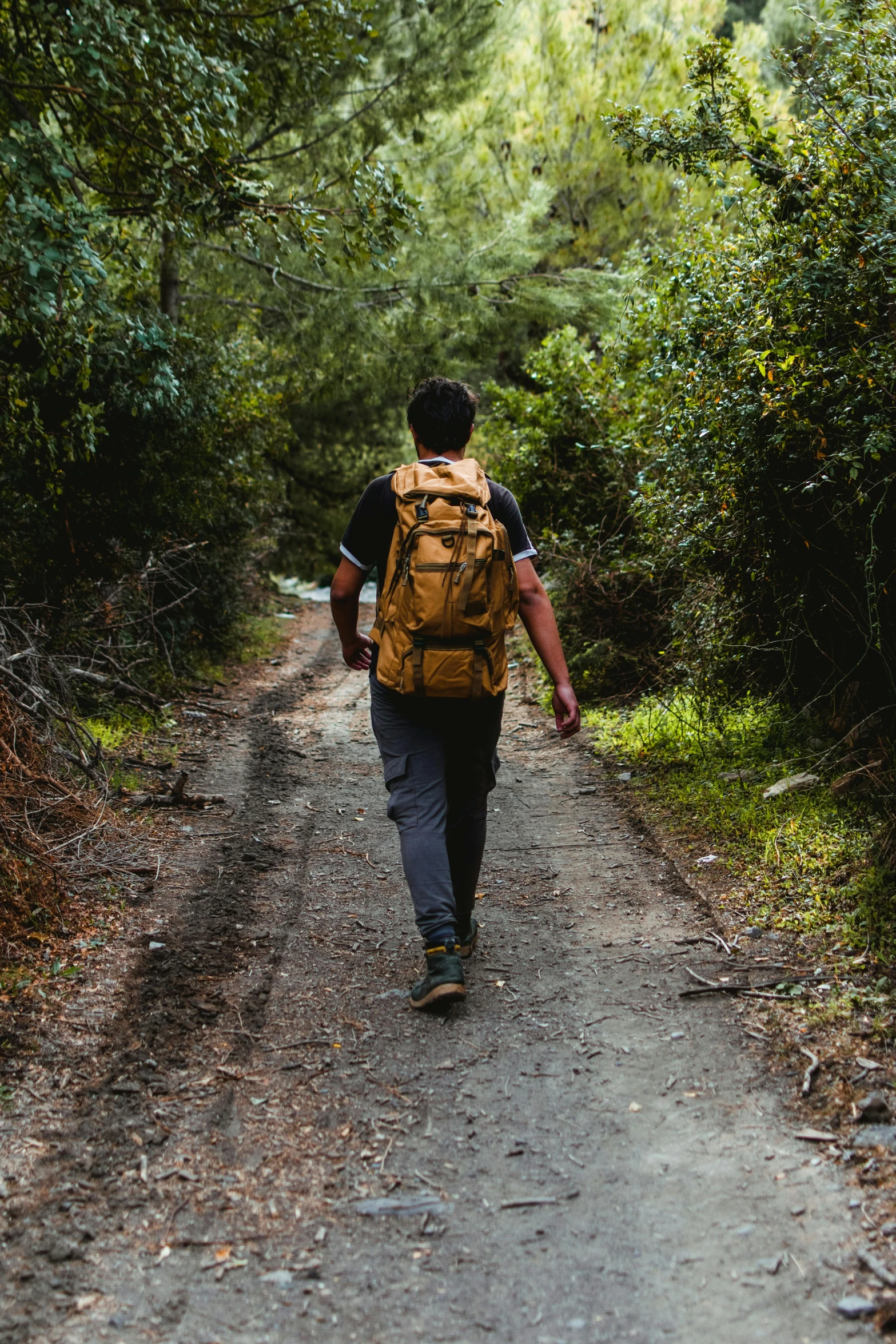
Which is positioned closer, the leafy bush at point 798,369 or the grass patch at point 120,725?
the leafy bush at point 798,369

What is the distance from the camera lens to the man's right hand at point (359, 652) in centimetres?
369

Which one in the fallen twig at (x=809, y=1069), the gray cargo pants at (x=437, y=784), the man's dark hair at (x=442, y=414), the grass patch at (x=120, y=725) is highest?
the man's dark hair at (x=442, y=414)

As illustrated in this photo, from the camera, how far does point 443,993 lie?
3289 millimetres

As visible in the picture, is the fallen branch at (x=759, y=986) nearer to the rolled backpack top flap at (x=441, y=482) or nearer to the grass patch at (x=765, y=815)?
the grass patch at (x=765, y=815)

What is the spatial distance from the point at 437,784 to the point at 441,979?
0.63 m

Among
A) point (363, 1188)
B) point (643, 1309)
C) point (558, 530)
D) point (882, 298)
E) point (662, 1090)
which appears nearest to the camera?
point (643, 1309)

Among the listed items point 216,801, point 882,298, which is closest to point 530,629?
point 882,298

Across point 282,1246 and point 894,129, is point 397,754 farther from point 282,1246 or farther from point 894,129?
point 894,129

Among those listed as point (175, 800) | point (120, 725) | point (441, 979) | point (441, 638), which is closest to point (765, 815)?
point (441, 979)

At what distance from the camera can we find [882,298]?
12.3 feet

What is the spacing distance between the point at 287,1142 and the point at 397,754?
4.08ft

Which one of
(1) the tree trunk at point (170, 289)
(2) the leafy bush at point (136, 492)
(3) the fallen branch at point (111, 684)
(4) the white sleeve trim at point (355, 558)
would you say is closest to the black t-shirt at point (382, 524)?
(4) the white sleeve trim at point (355, 558)

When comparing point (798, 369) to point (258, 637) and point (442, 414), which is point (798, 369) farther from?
point (258, 637)

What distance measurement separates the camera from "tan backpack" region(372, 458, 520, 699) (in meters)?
3.21
